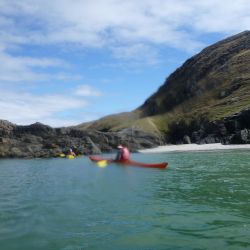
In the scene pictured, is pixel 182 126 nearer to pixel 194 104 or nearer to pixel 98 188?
pixel 194 104

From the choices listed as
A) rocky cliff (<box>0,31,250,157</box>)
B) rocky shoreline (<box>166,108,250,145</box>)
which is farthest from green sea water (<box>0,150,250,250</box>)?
rocky shoreline (<box>166,108,250,145</box>)

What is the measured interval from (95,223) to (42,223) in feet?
8.30

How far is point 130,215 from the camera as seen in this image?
22141 millimetres

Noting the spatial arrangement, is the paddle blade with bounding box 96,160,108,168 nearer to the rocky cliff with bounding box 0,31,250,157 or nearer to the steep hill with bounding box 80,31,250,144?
the rocky cliff with bounding box 0,31,250,157

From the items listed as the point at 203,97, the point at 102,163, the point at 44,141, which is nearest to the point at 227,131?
the point at 44,141

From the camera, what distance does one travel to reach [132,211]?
2314cm

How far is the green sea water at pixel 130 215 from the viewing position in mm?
17359

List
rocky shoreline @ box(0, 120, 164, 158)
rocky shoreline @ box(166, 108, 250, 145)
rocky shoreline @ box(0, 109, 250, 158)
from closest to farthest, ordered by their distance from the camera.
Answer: rocky shoreline @ box(0, 120, 164, 158) < rocky shoreline @ box(0, 109, 250, 158) < rocky shoreline @ box(166, 108, 250, 145)

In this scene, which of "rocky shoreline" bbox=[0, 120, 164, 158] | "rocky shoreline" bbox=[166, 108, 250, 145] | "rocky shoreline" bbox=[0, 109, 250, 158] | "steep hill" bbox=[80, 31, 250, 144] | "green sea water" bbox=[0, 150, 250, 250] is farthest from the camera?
"steep hill" bbox=[80, 31, 250, 144]

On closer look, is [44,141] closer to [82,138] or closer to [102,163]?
[82,138]

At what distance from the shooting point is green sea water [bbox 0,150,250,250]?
17359mm

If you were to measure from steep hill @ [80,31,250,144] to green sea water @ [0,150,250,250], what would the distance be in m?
89.1

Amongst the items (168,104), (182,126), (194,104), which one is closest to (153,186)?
(182,126)

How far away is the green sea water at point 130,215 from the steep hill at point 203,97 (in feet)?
292
